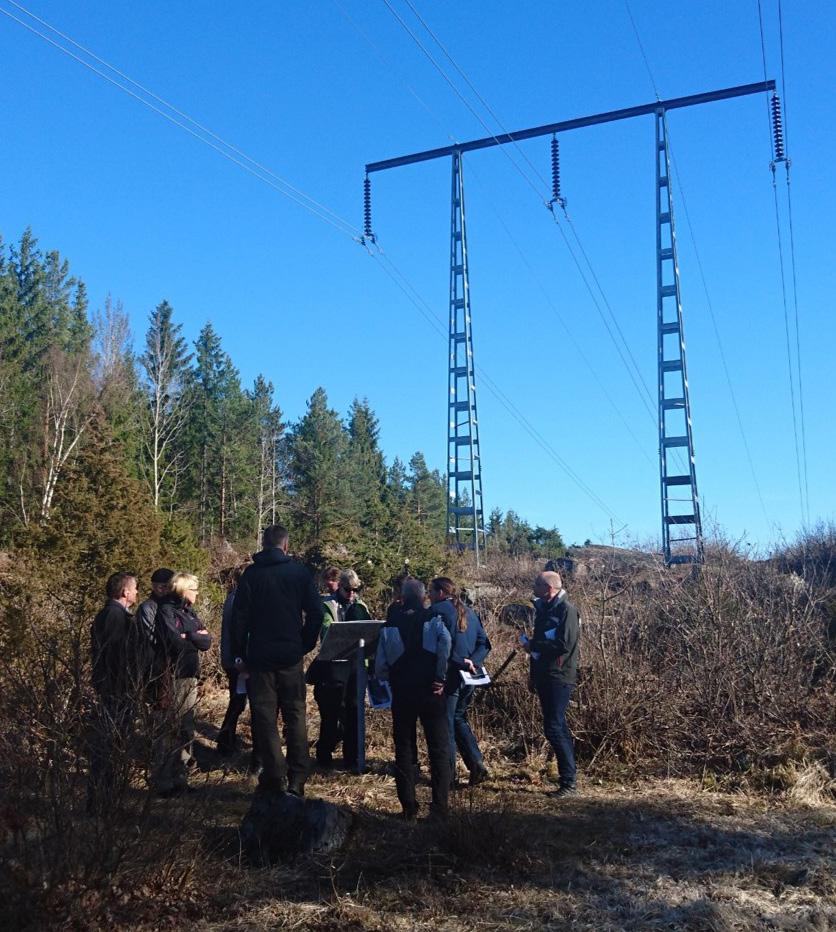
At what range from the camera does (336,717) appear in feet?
30.4

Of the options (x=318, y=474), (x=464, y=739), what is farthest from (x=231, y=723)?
(x=318, y=474)

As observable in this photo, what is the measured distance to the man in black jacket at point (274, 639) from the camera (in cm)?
714

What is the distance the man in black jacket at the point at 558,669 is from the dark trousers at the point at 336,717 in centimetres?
178

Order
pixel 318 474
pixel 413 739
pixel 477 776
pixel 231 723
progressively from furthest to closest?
pixel 318 474 → pixel 231 723 → pixel 477 776 → pixel 413 739

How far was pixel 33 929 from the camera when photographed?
14.7ft

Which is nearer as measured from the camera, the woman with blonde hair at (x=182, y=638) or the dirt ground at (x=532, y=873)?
the dirt ground at (x=532, y=873)

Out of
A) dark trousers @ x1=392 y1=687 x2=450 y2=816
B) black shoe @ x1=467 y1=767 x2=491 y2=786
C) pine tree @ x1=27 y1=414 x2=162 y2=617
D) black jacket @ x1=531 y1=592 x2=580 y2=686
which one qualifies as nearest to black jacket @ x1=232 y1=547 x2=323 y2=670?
dark trousers @ x1=392 y1=687 x2=450 y2=816

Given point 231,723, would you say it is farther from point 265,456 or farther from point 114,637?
point 265,456

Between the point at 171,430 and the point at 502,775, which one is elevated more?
the point at 171,430

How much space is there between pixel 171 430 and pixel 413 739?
43.6 meters

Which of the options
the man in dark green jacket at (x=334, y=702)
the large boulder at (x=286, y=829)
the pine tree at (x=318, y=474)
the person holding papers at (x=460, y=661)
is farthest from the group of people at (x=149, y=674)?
the pine tree at (x=318, y=474)

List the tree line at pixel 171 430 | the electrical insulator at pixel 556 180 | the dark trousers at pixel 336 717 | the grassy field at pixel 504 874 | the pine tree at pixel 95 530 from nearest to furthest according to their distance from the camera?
the grassy field at pixel 504 874 < the dark trousers at pixel 336 717 < the pine tree at pixel 95 530 < the electrical insulator at pixel 556 180 < the tree line at pixel 171 430

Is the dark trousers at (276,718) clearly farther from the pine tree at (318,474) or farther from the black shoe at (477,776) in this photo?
the pine tree at (318,474)

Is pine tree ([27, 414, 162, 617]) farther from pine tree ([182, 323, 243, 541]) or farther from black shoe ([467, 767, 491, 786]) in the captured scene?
pine tree ([182, 323, 243, 541])
